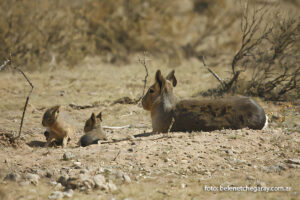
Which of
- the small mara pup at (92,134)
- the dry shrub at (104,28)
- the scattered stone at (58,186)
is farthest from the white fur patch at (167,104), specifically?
the dry shrub at (104,28)

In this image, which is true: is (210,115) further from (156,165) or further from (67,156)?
(67,156)

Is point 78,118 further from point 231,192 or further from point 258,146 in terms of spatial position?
point 231,192

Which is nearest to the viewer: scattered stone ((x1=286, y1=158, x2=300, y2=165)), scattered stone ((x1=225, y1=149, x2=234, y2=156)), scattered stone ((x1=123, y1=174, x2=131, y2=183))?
scattered stone ((x1=123, y1=174, x2=131, y2=183))

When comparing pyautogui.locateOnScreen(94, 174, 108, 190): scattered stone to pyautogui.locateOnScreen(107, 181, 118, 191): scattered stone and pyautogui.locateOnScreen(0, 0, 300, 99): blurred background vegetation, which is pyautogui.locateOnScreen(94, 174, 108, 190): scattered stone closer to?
pyautogui.locateOnScreen(107, 181, 118, 191): scattered stone

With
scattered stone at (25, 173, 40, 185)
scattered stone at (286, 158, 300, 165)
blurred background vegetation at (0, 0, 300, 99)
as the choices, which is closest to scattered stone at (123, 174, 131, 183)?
scattered stone at (25, 173, 40, 185)

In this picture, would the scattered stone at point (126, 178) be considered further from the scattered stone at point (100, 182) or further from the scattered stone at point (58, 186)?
the scattered stone at point (58, 186)

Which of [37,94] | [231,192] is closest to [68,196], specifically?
[231,192]

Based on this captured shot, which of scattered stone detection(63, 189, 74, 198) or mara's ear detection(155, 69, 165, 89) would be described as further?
mara's ear detection(155, 69, 165, 89)

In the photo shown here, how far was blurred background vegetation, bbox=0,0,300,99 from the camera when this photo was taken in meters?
16.4

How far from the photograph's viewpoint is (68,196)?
12.4ft

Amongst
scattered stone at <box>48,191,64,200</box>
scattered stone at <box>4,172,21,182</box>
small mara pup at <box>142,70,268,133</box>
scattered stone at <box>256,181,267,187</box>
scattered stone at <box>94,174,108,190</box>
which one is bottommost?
scattered stone at <box>256,181,267,187</box>

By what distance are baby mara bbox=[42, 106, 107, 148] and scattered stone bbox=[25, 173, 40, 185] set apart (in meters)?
2.09

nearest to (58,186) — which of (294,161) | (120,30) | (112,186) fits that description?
(112,186)

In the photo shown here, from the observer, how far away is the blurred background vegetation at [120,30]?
1642 cm
